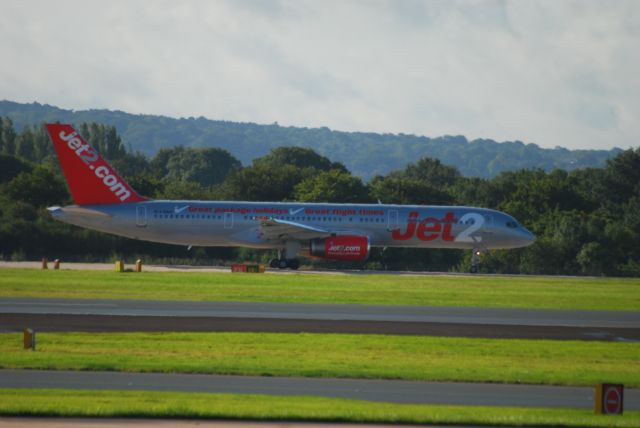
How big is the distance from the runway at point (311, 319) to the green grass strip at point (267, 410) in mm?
9126

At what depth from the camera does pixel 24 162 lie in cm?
10394

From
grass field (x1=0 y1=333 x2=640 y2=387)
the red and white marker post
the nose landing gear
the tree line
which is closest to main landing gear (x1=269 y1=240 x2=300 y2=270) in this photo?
the tree line

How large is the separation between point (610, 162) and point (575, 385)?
97.2 meters

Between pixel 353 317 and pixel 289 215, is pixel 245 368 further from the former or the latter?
pixel 289 215

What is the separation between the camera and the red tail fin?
50.5 metres

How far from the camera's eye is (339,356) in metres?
21.5

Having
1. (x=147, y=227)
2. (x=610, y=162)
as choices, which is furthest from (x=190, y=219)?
(x=610, y=162)

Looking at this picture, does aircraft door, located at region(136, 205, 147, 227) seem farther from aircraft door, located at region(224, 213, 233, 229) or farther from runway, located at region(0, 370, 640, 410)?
runway, located at region(0, 370, 640, 410)

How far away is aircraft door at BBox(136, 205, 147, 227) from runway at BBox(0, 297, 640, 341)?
18.7 m

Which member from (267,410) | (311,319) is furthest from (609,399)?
(311,319)

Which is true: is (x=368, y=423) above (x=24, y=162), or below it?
below

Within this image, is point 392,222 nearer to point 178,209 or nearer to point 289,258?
point 289,258

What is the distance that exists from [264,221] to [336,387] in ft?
109

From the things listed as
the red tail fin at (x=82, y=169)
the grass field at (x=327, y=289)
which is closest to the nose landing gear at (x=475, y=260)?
the grass field at (x=327, y=289)
